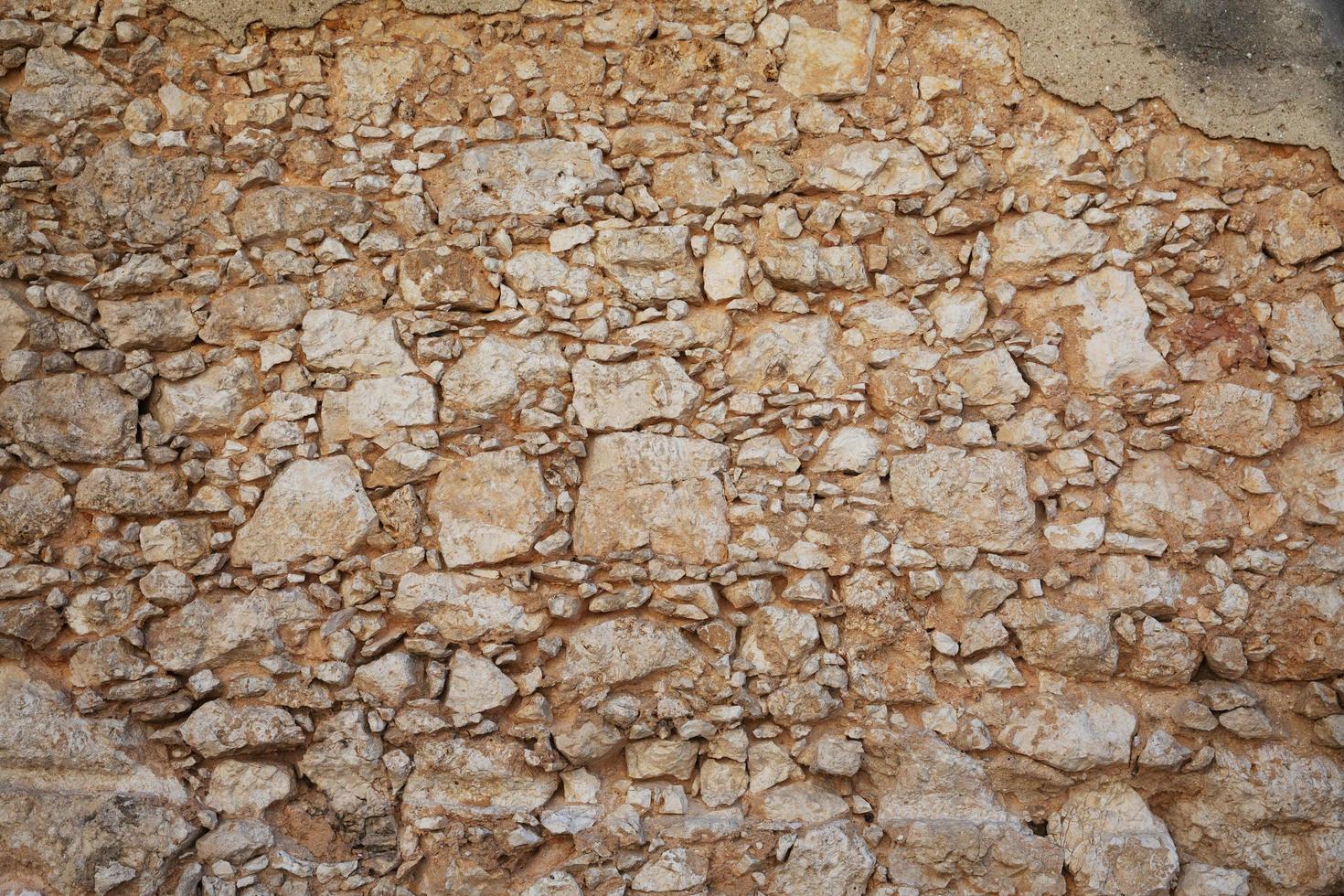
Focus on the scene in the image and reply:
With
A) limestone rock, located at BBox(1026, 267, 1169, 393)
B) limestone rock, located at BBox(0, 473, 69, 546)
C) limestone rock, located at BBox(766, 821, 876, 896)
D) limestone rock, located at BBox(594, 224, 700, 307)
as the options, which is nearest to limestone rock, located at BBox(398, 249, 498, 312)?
limestone rock, located at BBox(594, 224, 700, 307)

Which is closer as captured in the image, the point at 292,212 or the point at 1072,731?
the point at 1072,731

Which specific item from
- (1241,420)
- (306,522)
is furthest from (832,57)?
(306,522)

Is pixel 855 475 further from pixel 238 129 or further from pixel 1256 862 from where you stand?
pixel 238 129

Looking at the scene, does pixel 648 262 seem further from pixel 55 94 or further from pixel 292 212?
pixel 55 94

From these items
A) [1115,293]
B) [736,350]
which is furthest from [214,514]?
[1115,293]

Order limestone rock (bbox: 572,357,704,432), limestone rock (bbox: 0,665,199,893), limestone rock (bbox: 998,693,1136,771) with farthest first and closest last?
limestone rock (bbox: 572,357,704,432) < limestone rock (bbox: 998,693,1136,771) < limestone rock (bbox: 0,665,199,893)

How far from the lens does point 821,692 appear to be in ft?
9.16

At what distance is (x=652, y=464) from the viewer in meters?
2.86

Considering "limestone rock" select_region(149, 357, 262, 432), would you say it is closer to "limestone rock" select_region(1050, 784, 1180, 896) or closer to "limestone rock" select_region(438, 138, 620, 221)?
"limestone rock" select_region(438, 138, 620, 221)

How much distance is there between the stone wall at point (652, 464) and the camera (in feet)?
9.08

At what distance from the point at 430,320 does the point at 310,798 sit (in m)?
1.26

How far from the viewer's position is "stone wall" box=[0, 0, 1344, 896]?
2768 mm

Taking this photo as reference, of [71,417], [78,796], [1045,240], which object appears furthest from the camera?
[1045,240]

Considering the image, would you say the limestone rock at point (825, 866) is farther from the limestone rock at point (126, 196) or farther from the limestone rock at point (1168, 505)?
the limestone rock at point (126, 196)
